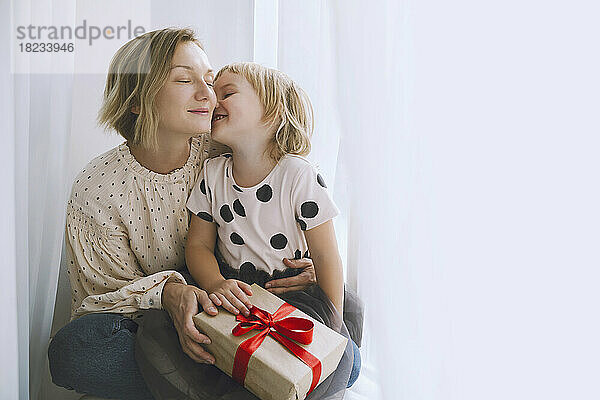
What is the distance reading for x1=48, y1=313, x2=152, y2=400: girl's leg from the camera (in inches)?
39.5

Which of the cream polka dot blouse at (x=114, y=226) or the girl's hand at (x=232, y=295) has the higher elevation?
the cream polka dot blouse at (x=114, y=226)

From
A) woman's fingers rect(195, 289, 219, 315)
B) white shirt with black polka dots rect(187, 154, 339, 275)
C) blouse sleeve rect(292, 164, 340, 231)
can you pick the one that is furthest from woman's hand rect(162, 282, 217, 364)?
blouse sleeve rect(292, 164, 340, 231)

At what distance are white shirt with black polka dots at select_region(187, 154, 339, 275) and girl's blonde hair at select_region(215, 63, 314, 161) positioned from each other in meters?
0.03

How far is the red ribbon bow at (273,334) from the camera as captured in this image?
0.90 meters

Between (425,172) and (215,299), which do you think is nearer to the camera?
(425,172)

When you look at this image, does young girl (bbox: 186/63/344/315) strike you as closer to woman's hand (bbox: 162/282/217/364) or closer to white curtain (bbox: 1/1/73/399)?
woman's hand (bbox: 162/282/217/364)

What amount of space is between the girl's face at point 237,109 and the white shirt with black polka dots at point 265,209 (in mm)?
66

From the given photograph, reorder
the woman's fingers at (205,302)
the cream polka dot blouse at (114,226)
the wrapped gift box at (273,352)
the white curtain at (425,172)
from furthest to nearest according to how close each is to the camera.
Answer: the cream polka dot blouse at (114,226)
the woman's fingers at (205,302)
the wrapped gift box at (273,352)
the white curtain at (425,172)

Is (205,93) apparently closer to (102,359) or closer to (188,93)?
(188,93)

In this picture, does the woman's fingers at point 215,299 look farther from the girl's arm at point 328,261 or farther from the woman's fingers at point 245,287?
the girl's arm at point 328,261

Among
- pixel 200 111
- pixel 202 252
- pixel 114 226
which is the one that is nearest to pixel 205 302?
pixel 202 252

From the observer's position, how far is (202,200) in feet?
3.62

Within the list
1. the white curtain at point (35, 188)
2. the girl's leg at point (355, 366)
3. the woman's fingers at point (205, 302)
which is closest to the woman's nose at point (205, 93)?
the white curtain at point (35, 188)

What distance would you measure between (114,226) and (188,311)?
0.22m
